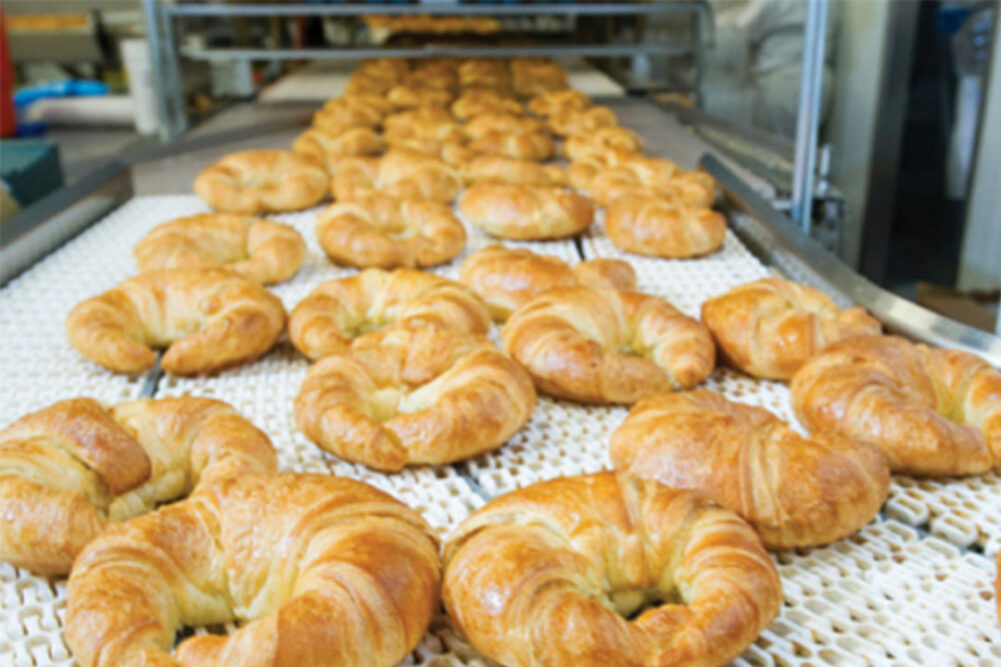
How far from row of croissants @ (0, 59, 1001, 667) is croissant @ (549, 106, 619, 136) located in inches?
53.7

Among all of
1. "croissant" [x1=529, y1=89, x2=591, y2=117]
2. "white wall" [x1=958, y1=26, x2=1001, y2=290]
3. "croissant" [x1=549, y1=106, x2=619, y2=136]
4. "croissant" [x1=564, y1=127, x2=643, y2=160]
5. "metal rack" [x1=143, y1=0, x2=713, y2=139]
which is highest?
"metal rack" [x1=143, y1=0, x2=713, y2=139]

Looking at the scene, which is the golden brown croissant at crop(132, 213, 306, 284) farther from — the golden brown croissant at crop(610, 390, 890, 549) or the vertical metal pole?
the vertical metal pole

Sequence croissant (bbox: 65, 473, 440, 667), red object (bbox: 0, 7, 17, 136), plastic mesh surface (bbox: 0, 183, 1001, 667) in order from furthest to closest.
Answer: red object (bbox: 0, 7, 17, 136) → plastic mesh surface (bbox: 0, 183, 1001, 667) → croissant (bbox: 65, 473, 440, 667)

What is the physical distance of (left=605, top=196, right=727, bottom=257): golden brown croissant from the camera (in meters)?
2.18

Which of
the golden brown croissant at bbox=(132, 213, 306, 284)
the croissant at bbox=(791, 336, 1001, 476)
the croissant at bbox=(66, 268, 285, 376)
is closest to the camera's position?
the croissant at bbox=(791, 336, 1001, 476)

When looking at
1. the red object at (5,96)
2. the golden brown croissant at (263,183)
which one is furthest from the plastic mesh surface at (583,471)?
the red object at (5,96)

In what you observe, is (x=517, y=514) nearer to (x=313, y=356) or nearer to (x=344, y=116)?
(x=313, y=356)

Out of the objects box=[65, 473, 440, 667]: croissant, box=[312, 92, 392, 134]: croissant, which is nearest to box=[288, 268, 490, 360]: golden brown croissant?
box=[65, 473, 440, 667]: croissant

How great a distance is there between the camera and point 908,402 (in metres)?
1.33

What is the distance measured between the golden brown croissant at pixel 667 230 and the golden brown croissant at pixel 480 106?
5.41ft

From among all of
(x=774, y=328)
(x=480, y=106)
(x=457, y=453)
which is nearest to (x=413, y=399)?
(x=457, y=453)

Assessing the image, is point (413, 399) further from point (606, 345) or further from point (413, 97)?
point (413, 97)

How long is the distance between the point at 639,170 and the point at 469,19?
5.13m

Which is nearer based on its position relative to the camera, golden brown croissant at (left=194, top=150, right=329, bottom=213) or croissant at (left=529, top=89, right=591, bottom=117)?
golden brown croissant at (left=194, top=150, right=329, bottom=213)
